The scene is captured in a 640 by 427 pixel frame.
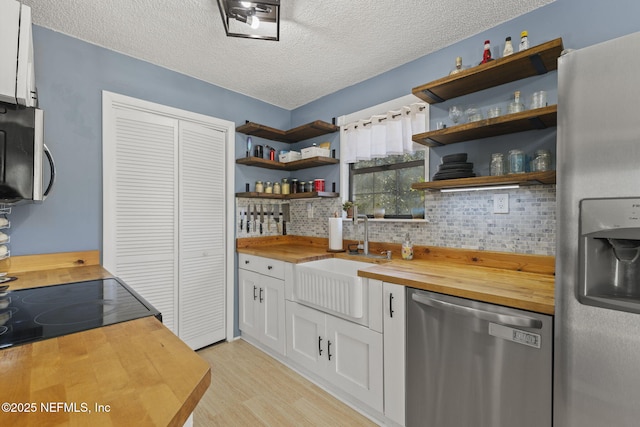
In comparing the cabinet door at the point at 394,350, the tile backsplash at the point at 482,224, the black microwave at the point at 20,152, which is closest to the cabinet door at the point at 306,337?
the cabinet door at the point at 394,350

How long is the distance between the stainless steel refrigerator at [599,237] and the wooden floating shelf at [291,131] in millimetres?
2000

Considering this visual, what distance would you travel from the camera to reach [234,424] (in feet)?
5.83

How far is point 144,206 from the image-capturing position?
7.87 feet

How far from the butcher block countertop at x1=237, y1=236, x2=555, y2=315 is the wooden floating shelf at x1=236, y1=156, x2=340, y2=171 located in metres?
0.92

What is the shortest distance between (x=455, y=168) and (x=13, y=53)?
7.45 feet

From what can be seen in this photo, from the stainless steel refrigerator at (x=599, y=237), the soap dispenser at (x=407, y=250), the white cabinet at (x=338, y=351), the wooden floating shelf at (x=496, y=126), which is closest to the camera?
the stainless steel refrigerator at (x=599, y=237)

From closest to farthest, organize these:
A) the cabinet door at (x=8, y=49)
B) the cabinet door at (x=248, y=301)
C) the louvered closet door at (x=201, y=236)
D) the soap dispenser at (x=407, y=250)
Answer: the cabinet door at (x=8, y=49)
the soap dispenser at (x=407, y=250)
the louvered closet door at (x=201, y=236)
the cabinet door at (x=248, y=301)

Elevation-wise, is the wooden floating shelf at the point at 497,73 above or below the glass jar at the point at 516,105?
above

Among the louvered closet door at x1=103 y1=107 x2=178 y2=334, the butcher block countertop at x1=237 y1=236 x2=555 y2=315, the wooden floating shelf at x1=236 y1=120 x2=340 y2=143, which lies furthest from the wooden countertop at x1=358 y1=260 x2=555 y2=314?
the louvered closet door at x1=103 y1=107 x2=178 y2=334

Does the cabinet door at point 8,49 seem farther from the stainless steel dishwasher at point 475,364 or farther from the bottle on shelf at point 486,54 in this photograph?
the bottle on shelf at point 486,54

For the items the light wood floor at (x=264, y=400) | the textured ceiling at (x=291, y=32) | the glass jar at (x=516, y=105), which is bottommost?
the light wood floor at (x=264, y=400)

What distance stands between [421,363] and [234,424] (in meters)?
→ 1.19

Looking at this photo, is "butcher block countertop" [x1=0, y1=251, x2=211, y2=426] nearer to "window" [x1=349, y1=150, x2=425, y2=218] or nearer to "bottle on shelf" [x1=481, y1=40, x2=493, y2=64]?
"window" [x1=349, y1=150, x2=425, y2=218]

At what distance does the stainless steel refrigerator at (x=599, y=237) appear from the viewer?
0.92 meters
